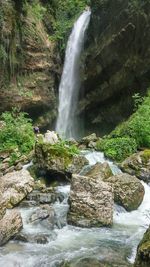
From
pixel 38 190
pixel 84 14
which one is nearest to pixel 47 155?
pixel 38 190

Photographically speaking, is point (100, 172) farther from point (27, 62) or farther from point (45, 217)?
point (27, 62)

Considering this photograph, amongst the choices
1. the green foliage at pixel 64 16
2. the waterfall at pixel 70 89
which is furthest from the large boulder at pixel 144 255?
the green foliage at pixel 64 16

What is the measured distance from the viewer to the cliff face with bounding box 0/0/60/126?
16.6 metres

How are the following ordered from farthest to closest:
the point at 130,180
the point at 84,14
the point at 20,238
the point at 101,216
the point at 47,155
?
1. the point at 84,14
2. the point at 47,155
3. the point at 130,180
4. the point at 101,216
5. the point at 20,238

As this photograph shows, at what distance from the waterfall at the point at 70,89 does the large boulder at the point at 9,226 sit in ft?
39.7

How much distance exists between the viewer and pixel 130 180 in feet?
30.6

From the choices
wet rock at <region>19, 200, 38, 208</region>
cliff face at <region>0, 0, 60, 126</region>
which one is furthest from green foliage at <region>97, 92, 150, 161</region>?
cliff face at <region>0, 0, 60, 126</region>

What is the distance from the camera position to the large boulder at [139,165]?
11157 mm

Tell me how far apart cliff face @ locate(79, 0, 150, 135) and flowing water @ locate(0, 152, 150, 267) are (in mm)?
9672

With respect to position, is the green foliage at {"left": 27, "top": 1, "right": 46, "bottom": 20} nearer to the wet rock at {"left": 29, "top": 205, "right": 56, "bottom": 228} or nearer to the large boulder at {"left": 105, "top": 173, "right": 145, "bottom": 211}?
the large boulder at {"left": 105, "top": 173, "right": 145, "bottom": 211}

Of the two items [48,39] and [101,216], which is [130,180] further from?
[48,39]

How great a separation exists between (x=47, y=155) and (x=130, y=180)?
8.72ft

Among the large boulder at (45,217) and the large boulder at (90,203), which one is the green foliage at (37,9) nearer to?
the large boulder at (90,203)

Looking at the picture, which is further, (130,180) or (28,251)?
(130,180)
